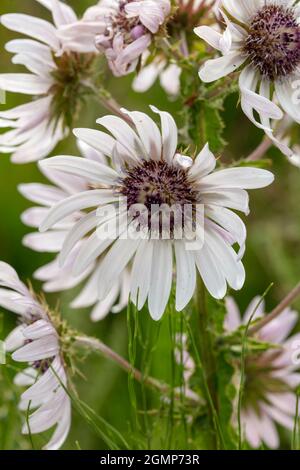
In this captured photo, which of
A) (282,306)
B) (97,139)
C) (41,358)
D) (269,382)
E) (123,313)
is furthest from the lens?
(123,313)

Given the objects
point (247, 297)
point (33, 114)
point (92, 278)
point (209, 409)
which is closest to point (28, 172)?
point (247, 297)

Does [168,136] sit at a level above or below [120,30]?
below

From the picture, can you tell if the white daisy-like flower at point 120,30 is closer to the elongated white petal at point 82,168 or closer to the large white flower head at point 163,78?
the elongated white petal at point 82,168

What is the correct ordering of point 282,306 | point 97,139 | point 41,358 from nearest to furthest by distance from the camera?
point 97,139 < point 41,358 < point 282,306

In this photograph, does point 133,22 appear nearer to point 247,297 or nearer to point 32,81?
point 32,81

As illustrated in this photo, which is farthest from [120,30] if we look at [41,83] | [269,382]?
[269,382]

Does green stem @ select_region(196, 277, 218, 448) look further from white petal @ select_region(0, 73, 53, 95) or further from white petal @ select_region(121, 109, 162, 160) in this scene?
white petal @ select_region(0, 73, 53, 95)

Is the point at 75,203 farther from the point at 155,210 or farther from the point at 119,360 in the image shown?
the point at 119,360
